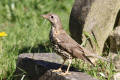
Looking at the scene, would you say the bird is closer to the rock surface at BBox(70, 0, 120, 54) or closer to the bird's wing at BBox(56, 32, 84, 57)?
the bird's wing at BBox(56, 32, 84, 57)

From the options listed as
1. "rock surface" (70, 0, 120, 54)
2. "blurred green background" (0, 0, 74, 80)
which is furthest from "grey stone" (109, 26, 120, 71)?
"blurred green background" (0, 0, 74, 80)

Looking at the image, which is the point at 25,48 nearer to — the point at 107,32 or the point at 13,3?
the point at 107,32

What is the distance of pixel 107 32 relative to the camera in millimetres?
6965

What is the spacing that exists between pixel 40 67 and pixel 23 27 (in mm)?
3289

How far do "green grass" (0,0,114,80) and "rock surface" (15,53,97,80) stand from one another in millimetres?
195

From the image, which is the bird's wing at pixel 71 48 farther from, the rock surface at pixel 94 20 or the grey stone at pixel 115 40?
the grey stone at pixel 115 40

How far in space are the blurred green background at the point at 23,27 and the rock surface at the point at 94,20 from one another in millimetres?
522

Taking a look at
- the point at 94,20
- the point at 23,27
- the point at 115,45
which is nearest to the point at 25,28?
the point at 23,27

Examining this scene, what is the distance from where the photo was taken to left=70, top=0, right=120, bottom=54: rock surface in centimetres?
668

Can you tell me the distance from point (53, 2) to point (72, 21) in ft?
14.1

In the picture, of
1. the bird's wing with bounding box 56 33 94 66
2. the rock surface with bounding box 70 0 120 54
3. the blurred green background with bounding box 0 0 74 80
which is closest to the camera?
the bird's wing with bounding box 56 33 94 66

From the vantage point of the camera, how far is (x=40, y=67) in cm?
632

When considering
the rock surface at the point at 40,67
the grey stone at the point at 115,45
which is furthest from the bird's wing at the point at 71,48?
the grey stone at the point at 115,45

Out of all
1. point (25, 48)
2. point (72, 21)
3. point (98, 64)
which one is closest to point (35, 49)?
point (25, 48)
